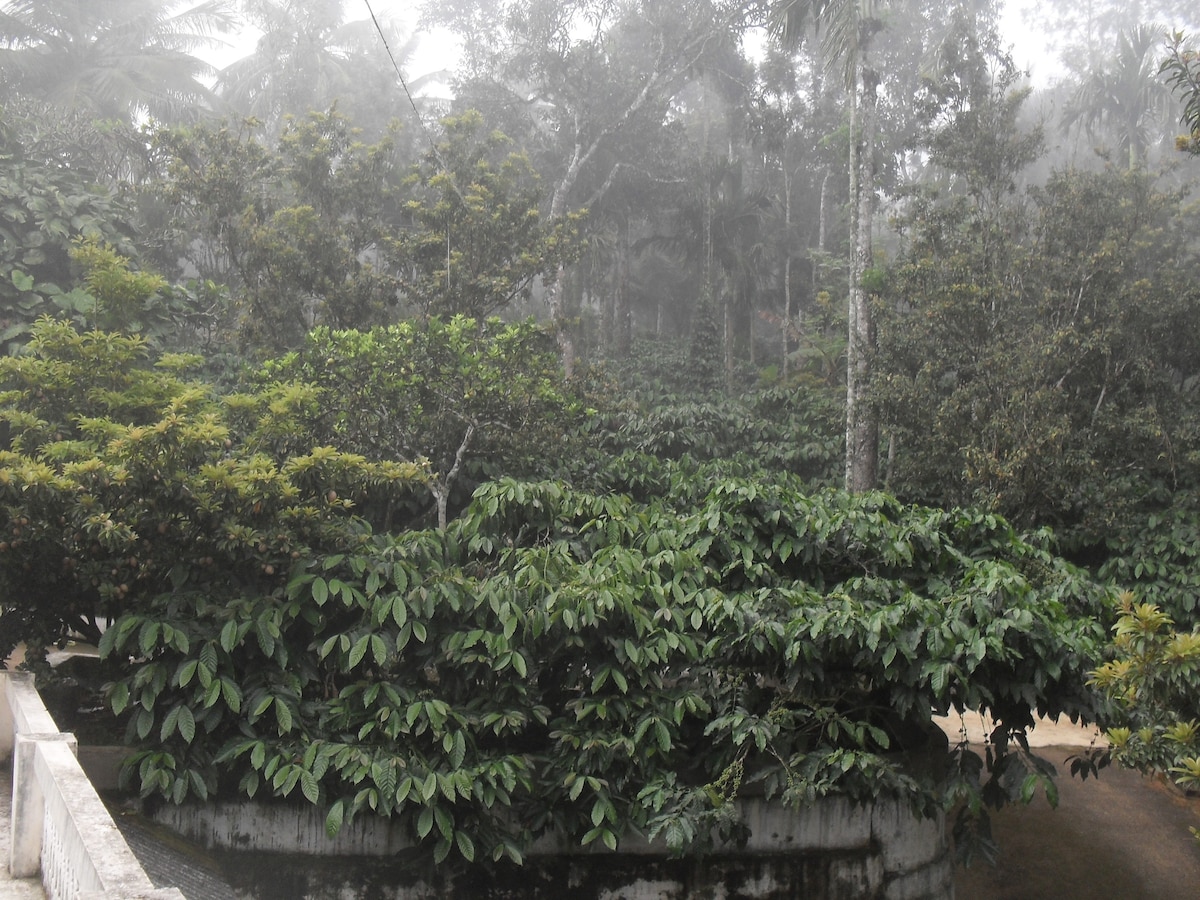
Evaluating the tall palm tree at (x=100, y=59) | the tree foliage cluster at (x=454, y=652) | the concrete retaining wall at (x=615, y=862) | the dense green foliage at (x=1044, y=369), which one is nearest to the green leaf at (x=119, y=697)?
the tree foliage cluster at (x=454, y=652)

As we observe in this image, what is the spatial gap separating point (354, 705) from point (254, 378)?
450 cm

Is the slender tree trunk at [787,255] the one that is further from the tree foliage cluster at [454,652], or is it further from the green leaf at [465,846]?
the green leaf at [465,846]

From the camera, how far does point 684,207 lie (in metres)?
23.0

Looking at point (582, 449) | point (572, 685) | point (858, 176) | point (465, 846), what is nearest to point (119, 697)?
point (465, 846)

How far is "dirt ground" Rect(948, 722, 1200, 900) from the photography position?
A: 8328mm

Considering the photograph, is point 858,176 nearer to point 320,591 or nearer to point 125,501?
point 320,591

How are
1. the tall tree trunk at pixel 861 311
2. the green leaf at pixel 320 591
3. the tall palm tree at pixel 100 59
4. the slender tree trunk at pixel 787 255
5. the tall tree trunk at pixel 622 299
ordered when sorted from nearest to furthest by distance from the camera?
the green leaf at pixel 320 591 < the tall tree trunk at pixel 861 311 < the tall palm tree at pixel 100 59 < the tall tree trunk at pixel 622 299 < the slender tree trunk at pixel 787 255

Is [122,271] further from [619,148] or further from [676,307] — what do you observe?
[676,307]

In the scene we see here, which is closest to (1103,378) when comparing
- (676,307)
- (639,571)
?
(639,571)

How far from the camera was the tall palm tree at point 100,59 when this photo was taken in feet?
65.1

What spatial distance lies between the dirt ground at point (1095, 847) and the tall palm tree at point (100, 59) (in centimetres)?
1905

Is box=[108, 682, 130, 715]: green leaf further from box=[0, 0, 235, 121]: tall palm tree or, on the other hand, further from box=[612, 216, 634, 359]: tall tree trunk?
box=[612, 216, 634, 359]: tall tree trunk

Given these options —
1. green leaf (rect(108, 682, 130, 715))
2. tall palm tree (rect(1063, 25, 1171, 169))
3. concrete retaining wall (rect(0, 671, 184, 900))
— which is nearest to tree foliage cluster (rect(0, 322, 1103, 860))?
green leaf (rect(108, 682, 130, 715))

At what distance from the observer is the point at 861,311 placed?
13.5 metres
